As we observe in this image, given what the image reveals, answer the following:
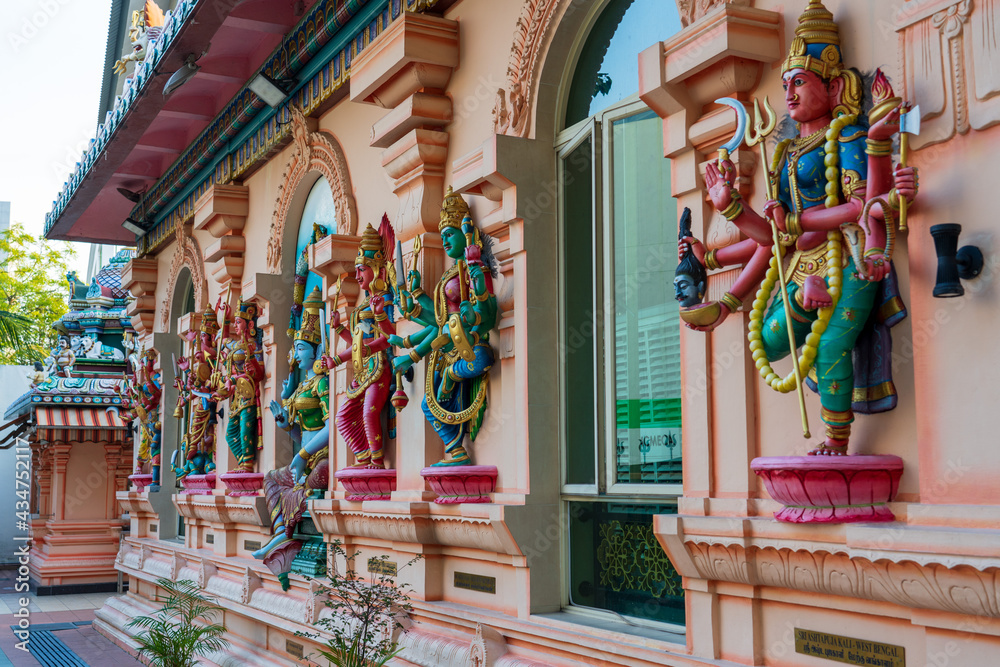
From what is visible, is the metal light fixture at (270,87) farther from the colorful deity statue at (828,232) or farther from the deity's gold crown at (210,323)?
the colorful deity statue at (828,232)

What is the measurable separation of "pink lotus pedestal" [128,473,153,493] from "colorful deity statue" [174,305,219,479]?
2162 mm

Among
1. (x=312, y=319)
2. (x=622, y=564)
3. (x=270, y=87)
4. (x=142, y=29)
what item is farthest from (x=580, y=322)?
(x=142, y=29)

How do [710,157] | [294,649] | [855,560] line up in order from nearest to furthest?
1. [855,560]
2. [710,157]
3. [294,649]

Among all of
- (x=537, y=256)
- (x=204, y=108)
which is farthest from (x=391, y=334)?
(x=204, y=108)

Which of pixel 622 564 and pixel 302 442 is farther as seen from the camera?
pixel 302 442

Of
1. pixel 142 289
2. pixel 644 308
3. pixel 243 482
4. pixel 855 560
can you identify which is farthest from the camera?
pixel 142 289

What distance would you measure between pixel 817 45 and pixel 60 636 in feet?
42.5

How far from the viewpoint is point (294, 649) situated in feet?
27.0

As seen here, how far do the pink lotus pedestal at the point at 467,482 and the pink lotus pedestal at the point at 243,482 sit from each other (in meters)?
4.20

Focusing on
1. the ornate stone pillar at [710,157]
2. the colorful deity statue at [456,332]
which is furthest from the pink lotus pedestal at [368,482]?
the ornate stone pillar at [710,157]

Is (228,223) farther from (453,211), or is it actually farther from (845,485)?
(845,485)

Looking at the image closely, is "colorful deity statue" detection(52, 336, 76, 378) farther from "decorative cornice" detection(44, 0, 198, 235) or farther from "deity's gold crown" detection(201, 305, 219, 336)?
"deity's gold crown" detection(201, 305, 219, 336)

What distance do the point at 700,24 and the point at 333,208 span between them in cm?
555

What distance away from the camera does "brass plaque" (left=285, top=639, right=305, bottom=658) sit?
26.4 ft
